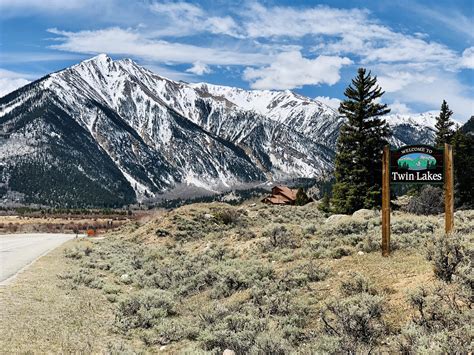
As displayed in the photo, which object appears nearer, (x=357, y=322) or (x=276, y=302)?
(x=357, y=322)

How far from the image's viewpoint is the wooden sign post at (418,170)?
12483 mm

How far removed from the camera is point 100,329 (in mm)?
9797

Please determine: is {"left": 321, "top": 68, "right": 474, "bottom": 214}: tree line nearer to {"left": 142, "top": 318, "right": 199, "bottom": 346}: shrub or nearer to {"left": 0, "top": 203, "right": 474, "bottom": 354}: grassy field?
{"left": 0, "top": 203, "right": 474, "bottom": 354}: grassy field

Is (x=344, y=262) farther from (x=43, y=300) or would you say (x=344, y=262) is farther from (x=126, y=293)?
(x=43, y=300)

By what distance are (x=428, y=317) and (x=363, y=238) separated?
7.37m

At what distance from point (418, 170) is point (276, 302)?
575 cm

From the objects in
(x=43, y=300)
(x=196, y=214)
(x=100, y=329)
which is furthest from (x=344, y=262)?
(x=196, y=214)

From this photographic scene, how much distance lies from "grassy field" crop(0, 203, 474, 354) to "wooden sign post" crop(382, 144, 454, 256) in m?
0.88

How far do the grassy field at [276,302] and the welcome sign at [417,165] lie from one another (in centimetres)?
163

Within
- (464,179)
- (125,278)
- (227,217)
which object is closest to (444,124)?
(464,179)

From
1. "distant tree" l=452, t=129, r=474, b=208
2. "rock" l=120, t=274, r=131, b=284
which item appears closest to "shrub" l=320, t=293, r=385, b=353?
"rock" l=120, t=274, r=131, b=284

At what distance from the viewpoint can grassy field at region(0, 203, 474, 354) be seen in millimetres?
7809

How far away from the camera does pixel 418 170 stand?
12.8 m

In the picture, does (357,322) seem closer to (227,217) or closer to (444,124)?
(227,217)
